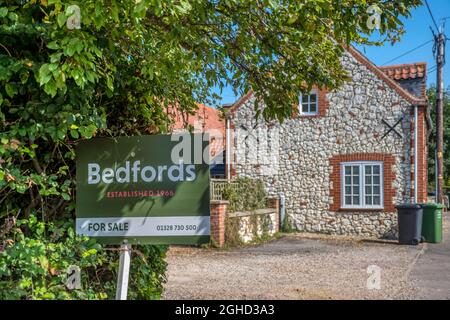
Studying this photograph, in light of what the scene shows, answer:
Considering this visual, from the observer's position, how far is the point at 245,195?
1530cm

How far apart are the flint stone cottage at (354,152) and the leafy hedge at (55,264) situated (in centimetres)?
1198

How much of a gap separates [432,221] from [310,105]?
546 centimetres

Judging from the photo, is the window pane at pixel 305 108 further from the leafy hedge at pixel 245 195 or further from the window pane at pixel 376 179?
the window pane at pixel 376 179

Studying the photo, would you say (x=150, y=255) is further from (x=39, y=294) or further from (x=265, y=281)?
(x=265, y=281)

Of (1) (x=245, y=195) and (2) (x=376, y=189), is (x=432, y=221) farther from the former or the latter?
(1) (x=245, y=195)

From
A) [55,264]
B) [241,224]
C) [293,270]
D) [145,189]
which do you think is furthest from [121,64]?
[241,224]

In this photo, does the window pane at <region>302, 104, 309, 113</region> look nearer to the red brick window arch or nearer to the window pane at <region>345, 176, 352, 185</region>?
the red brick window arch

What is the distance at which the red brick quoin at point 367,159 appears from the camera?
1593 centimetres

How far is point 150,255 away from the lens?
443 centimetres

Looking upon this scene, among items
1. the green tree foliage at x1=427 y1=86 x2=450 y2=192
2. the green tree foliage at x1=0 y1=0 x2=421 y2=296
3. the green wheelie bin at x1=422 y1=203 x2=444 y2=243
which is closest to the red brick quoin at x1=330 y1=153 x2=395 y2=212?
the green wheelie bin at x1=422 y1=203 x2=444 y2=243

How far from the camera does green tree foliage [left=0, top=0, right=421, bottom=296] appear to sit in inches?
127

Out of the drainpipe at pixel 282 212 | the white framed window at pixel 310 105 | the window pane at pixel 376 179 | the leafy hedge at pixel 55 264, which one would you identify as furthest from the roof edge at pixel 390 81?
the leafy hedge at pixel 55 264

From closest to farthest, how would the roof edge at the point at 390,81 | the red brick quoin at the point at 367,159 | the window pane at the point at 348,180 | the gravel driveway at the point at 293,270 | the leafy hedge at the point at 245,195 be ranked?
1. the gravel driveway at the point at 293,270
2. the leafy hedge at the point at 245,195
3. the roof edge at the point at 390,81
4. the red brick quoin at the point at 367,159
5. the window pane at the point at 348,180
